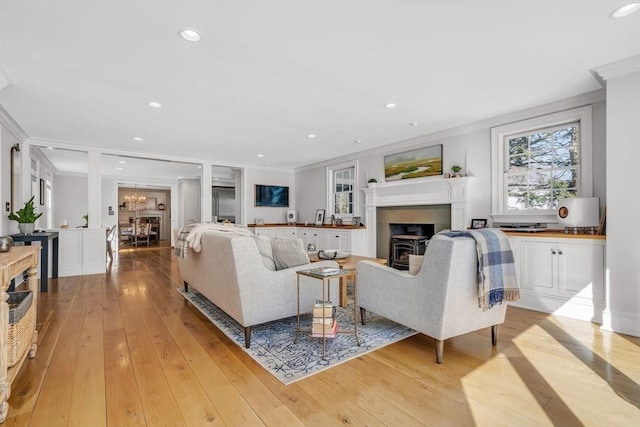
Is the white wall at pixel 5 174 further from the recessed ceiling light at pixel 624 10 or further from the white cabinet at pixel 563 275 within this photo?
the white cabinet at pixel 563 275

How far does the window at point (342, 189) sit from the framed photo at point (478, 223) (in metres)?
2.55

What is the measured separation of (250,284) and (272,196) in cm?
545

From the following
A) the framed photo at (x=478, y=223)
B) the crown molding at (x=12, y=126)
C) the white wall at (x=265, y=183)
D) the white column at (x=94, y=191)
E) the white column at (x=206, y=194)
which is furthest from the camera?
the white wall at (x=265, y=183)

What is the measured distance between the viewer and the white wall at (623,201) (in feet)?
8.87

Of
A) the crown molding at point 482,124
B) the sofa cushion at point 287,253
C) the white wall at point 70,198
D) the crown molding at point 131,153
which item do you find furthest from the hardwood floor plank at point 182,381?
the white wall at point 70,198

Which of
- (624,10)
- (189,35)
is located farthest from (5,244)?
(624,10)

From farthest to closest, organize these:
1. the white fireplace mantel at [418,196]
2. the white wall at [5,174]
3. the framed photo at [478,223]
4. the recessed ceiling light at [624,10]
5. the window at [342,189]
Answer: the window at [342,189]
the white fireplace mantel at [418,196]
the framed photo at [478,223]
the white wall at [5,174]
the recessed ceiling light at [624,10]

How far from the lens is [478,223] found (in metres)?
4.18

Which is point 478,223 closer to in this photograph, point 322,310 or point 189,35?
point 322,310

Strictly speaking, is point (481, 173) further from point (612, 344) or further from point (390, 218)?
point (612, 344)

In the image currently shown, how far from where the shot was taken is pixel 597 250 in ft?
9.96

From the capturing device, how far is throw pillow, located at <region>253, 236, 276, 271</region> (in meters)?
2.70

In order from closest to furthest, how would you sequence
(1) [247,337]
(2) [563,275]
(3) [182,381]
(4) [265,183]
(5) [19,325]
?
1. (5) [19,325]
2. (3) [182,381]
3. (1) [247,337]
4. (2) [563,275]
5. (4) [265,183]

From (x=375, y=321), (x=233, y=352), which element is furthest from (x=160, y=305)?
(x=375, y=321)
